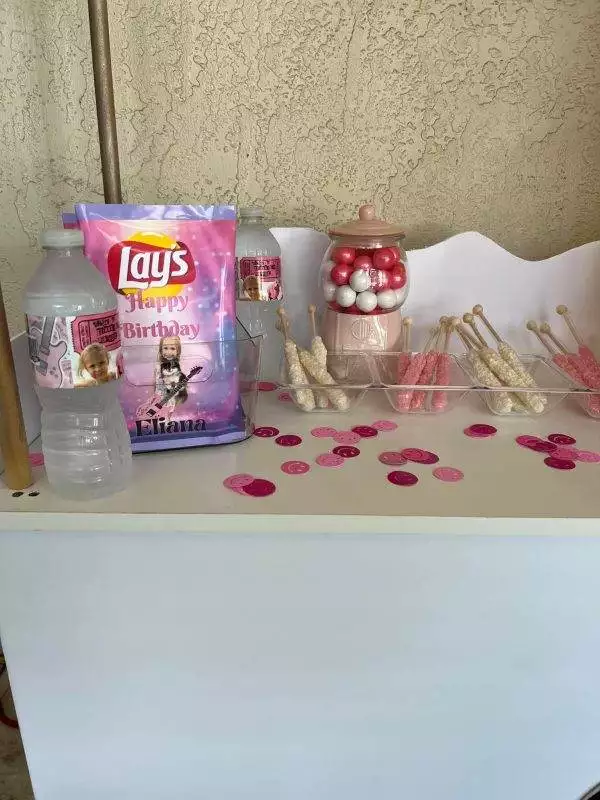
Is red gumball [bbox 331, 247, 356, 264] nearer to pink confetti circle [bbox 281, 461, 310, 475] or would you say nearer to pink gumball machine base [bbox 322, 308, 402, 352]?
pink gumball machine base [bbox 322, 308, 402, 352]

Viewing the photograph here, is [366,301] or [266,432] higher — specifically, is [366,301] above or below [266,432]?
above

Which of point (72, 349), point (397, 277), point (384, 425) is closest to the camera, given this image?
point (72, 349)

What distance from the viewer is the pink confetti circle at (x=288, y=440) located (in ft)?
2.47

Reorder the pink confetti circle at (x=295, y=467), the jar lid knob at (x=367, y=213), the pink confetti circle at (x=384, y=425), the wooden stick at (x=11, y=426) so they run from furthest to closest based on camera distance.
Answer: the jar lid knob at (x=367, y=213) < the pink confetti circle at (x=384, y=425) < the pink confetti circle at (x=295, y=467) < the wooden stick at (x=11, y=426)

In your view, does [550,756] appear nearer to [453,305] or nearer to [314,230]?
[453,305]

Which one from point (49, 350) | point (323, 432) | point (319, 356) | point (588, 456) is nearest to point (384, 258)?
point (319, 356)

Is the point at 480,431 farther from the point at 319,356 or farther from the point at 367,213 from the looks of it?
the point at 367,213

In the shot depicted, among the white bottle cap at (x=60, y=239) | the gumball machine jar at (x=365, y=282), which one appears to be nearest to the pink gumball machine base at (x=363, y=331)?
the gumball machine jar at (x=365, y=282)

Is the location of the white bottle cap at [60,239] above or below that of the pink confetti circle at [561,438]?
above

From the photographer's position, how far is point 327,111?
3.30 feet

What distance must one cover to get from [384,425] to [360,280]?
0.22 meters

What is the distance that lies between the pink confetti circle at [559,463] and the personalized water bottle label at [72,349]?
0.48 m

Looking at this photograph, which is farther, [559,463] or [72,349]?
[559,463]

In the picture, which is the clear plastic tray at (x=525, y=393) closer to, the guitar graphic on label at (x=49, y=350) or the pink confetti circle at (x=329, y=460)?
the pink confetti circle at (x=329, y=460)
